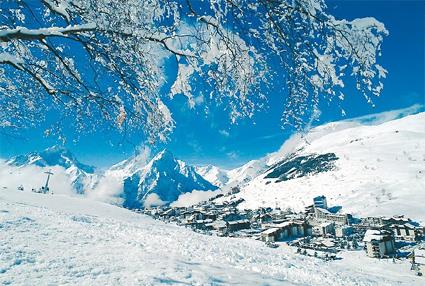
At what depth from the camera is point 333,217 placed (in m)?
91.3

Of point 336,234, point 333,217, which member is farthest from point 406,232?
point 333,217

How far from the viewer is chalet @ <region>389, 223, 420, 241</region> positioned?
57819 mm

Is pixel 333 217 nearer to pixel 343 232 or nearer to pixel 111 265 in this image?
pixel 343 232

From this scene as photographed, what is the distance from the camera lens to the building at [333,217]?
285ft

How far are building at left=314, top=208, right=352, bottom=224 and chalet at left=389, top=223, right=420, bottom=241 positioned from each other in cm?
2416

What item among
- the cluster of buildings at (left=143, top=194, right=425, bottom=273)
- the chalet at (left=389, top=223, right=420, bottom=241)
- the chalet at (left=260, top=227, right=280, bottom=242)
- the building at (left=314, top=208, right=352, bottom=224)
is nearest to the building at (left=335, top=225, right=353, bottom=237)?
the cluster of buildings at (left=143, top=194, right=425, bottom=273)

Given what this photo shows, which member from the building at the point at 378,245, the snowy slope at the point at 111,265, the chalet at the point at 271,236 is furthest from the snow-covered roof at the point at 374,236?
the snowy slope at the point at 111,265

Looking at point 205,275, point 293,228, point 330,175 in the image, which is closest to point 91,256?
point 205,275

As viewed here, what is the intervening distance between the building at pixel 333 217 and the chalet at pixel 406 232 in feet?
79.3

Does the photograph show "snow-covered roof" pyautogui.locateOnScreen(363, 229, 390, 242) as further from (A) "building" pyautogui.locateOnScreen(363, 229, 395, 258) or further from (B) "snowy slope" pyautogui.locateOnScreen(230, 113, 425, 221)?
(B) "snowy slope" pyautogui.locateOnScreen(230, 113, 425, 221)

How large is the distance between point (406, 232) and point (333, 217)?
1250 inches

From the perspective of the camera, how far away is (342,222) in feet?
284

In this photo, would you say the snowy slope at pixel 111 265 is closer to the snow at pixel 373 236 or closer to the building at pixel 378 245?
the building at pixel 378 245

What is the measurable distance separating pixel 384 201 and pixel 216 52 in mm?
120016
